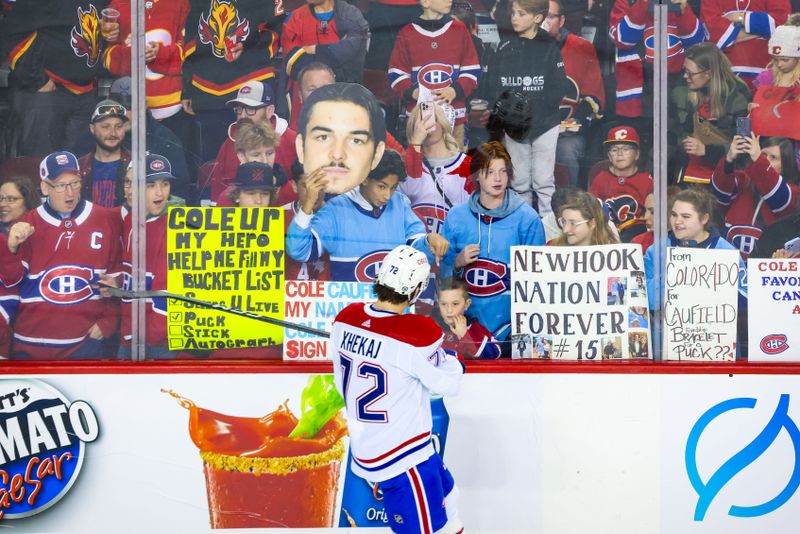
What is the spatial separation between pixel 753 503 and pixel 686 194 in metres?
1.43

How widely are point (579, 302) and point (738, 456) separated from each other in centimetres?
98

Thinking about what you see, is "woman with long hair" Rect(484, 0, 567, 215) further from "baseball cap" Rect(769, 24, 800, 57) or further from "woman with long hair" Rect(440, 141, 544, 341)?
"baseball cap" Rect(769, 24, 800, 57)

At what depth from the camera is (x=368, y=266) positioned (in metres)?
4.69

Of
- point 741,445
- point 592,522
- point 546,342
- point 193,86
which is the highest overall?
point 193,86

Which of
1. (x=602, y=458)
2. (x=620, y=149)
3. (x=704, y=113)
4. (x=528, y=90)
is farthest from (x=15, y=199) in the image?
(x=704, y=113)

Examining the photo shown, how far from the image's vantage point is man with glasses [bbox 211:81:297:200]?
15.2 ft

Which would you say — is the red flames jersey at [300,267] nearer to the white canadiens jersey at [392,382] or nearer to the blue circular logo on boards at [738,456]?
the white canadiens jersey at [392,382]

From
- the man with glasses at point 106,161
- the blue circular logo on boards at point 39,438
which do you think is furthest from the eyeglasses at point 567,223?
the blue circular logo on boards at point 39,438

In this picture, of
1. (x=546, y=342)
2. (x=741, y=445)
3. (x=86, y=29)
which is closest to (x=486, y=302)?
(x=546, y=342)

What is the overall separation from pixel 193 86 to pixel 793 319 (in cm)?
296

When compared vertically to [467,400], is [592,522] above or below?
below

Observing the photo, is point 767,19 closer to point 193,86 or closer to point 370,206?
point 370,206

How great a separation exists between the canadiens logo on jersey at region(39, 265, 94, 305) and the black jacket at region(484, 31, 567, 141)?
2.01m

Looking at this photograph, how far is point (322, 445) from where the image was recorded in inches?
179
